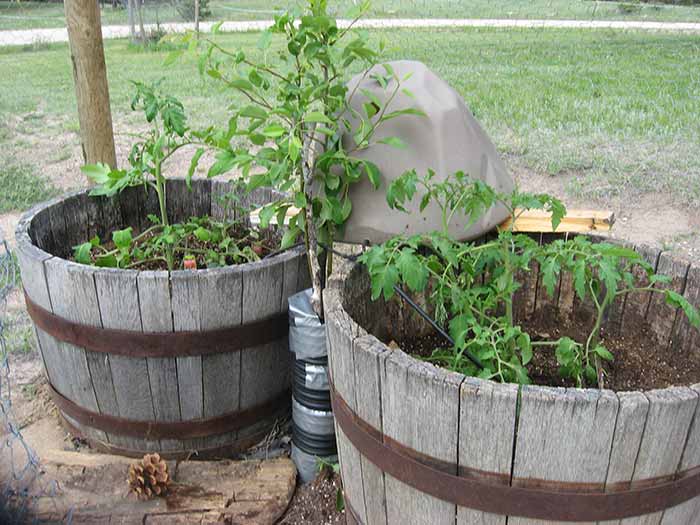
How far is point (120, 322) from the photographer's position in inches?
97.4

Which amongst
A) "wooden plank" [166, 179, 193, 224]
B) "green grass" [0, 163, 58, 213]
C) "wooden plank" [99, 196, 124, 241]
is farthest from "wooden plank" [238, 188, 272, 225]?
"green grass" [0, 163, 58, 213]

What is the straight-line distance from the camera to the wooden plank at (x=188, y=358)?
2.42 m

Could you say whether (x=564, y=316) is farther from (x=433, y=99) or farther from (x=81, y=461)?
(x=81, y=461)

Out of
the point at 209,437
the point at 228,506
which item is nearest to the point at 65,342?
the point at 209,437

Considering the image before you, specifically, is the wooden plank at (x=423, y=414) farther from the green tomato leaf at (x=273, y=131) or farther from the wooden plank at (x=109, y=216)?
the wooden plank at (x=109, y=216)

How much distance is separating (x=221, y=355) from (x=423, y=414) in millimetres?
1114

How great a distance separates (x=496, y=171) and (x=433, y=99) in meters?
0.38

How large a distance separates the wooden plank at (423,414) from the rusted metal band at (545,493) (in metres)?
0.04

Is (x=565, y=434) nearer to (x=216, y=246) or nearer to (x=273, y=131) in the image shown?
(x=273, y=131)

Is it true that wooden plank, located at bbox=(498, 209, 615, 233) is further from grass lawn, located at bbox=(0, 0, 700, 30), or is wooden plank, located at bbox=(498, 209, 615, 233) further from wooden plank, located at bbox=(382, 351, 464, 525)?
grass lawn, located at bbox=(0, 0, 700, 30)

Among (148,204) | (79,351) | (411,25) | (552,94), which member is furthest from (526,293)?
(411,25)

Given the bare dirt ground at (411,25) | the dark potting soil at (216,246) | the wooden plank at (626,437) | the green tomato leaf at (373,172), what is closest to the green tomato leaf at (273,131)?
the green tomato leaf at (373,172)

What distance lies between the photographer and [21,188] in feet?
18.3

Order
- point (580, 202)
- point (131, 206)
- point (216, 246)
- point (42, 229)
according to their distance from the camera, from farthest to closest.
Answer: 1. point (580, 202)
2. point (131, 206)
3. point (216, 246)
4. point (42, 229)
